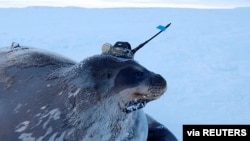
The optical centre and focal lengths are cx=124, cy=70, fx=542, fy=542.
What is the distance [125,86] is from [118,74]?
1.7 inches

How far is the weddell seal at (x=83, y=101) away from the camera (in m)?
1.49

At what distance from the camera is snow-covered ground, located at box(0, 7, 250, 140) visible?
196 inches

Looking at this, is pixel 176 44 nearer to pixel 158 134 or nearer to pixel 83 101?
pixel 158 134

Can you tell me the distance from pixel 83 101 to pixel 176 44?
6.04m

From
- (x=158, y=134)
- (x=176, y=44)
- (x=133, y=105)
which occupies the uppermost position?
(x=133, y=105)

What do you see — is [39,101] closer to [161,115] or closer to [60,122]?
[60,122]

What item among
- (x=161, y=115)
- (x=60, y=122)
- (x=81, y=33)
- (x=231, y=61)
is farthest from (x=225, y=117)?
(x=81, y=33)

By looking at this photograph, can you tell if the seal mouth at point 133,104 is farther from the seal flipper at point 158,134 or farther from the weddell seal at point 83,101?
the seal flipper at point 158,134

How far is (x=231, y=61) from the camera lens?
21.8 feet

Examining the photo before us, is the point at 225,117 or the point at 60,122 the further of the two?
the point at 225,117

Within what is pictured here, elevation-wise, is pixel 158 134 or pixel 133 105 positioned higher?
pixel 133 105

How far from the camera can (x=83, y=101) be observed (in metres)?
1.49

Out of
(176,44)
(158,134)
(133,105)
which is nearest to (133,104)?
(133,105)

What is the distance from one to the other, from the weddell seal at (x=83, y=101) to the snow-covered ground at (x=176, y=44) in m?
2.50
